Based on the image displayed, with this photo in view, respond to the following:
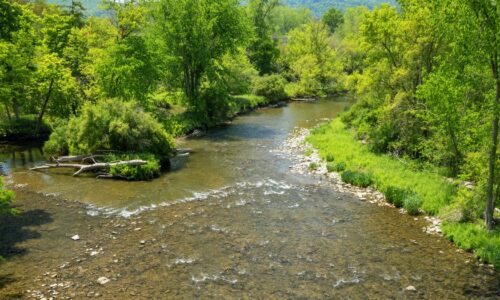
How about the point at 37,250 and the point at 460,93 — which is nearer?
the point at 37,250

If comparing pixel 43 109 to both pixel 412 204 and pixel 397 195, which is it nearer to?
pixel 397 195

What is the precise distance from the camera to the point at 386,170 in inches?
1089

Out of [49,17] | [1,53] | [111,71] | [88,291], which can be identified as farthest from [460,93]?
[49,17]

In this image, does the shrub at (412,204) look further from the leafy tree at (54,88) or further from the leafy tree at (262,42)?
the leafy tree at (262,42)

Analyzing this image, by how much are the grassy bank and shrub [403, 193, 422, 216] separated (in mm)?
277

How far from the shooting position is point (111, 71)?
38750mm

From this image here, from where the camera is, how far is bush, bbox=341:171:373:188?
2673 cm

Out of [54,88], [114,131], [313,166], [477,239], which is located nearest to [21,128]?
[54,88]

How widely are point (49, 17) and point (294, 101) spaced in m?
39.3

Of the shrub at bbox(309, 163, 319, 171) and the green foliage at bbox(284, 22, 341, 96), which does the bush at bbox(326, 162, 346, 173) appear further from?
the green foliage at bbox(284, 22, 341, 96)

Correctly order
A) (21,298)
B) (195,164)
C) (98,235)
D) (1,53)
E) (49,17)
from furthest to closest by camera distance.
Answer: (49,17), (195,164), (1,53), (98,235), (21,298)

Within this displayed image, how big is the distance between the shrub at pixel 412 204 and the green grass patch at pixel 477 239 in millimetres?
2251

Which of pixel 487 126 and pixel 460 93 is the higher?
pixel 460 93

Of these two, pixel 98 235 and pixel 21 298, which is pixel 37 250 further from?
pixel 21 298
